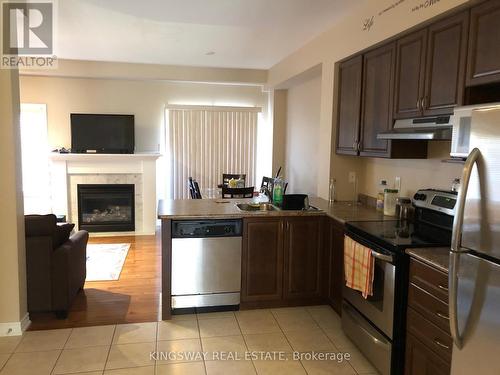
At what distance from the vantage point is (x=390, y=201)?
3516mm

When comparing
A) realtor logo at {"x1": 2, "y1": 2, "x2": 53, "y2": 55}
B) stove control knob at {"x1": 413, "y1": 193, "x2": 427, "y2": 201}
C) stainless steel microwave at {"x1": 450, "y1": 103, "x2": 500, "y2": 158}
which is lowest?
stove control knob at {"x1": 413, "y1": 193, "x2": 427, "y2": 201}

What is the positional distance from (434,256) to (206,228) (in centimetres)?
187

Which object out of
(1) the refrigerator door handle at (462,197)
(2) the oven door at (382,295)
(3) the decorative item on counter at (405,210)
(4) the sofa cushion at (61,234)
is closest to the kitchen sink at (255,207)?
(3) the decorative item on counter at (405,210)

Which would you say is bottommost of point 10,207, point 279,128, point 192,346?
point 192,346

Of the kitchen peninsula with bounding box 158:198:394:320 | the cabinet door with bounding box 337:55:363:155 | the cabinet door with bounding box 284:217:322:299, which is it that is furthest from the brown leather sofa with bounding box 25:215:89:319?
the cabinet door with bounding box 337:55:363:155

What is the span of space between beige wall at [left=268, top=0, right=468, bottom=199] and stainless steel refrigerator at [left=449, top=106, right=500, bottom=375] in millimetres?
1381

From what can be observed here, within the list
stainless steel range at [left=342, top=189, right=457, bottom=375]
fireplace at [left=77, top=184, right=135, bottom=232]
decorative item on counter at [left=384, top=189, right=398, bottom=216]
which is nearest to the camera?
stainless steel range at [left=342, top=189, right=457, bottom=375]

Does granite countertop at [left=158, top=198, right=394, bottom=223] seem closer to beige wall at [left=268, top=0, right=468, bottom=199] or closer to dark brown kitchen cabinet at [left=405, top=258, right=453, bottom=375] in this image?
beige wall at [left=268, top=0, right=468, bottom=199]

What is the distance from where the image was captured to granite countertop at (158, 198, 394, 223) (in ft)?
11.1

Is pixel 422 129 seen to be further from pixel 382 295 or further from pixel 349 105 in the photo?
pixel 349 105

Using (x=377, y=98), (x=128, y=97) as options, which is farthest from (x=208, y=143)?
(x=377, y=98)

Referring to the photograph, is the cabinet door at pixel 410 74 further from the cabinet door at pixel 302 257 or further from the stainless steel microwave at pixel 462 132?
the cabinet door at pixel 302 257

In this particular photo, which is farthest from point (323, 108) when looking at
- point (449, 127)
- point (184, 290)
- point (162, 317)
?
point (162, 317)

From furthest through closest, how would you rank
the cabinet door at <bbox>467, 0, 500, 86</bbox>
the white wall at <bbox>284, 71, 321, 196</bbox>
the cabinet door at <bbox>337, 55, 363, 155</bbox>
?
the white wall at <bbox>284, 71, 321, 196</bbox>, the cabinet door at <bbox>337, 55, 363, 155</bbox>, the cabinet door at <bbox>467, 0, 500, 86</bbox>
